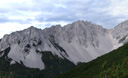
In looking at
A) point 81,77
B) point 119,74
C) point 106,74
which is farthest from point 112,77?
point 81,77

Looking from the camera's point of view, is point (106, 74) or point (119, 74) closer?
point (119, 74)

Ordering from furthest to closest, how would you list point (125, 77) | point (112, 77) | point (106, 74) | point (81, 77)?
1. point (81, 77)
2. point (106, 74)
3. point (112, 77)
4. point (125, 77)

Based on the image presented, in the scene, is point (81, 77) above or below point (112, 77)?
below

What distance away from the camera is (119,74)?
3738 inches

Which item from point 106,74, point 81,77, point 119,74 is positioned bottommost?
point 81,77

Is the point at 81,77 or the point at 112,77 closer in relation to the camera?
the point at 112,77

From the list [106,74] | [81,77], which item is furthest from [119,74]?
[81,77]

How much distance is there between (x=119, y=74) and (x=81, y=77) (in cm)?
9177

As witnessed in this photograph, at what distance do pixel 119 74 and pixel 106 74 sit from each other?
19.9 metres

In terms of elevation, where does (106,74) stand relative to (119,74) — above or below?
below

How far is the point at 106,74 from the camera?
114312mm

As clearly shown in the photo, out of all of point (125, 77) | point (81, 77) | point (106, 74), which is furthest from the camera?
point (81, 77)

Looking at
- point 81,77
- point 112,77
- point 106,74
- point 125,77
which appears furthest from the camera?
point 81,77

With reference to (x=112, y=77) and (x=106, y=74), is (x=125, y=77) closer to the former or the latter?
(x=112, y=77)
